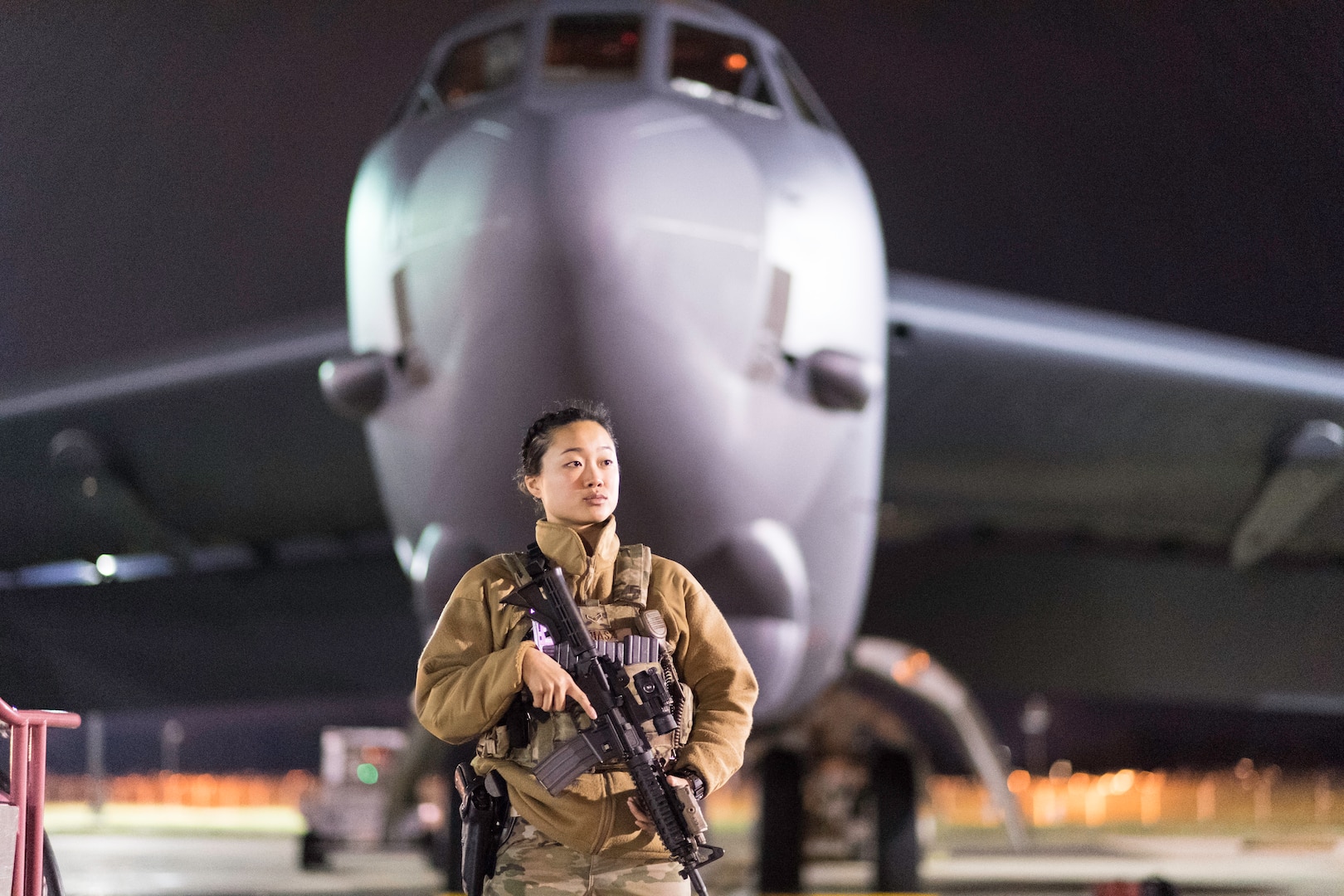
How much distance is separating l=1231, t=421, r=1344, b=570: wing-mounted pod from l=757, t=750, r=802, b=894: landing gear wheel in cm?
288

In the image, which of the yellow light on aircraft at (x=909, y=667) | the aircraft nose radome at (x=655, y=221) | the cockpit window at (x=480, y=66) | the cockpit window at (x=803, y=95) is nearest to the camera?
the aircraft nose radome at (x=655, y=221)

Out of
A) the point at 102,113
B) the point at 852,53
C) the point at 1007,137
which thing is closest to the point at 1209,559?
the point at 1007,137

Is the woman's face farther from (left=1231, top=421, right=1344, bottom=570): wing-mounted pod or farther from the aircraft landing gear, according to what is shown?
the aircraft landing gear

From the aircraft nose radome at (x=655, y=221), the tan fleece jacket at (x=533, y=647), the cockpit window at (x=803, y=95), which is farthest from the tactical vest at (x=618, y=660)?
the cockpit window at (x=803, y=95)

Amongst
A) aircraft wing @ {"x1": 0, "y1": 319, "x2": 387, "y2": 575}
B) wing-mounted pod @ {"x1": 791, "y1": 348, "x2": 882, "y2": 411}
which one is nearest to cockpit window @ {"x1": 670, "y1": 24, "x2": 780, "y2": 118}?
wing-mounted pod @ {"x1": 791, "y1": 348, "x2": 882, "y2": 411}

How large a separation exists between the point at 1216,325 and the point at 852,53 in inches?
88.3

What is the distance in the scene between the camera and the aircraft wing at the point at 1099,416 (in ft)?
17.7

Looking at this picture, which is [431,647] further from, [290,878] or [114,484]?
[290,878]

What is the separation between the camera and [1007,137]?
277 inches

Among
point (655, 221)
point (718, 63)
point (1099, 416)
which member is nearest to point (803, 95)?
point (718, 63)

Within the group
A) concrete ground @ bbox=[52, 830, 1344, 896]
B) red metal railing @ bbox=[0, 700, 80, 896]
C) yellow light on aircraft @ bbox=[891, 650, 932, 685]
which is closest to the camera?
red metal railing @ bbox=[0, 700, 80, 896]

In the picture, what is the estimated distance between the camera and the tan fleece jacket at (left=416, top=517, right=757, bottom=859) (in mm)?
1765

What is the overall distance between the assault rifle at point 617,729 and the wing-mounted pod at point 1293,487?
4.56m

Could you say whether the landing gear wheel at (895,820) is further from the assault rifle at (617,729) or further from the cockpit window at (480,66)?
the assault rifle at (617,729)
